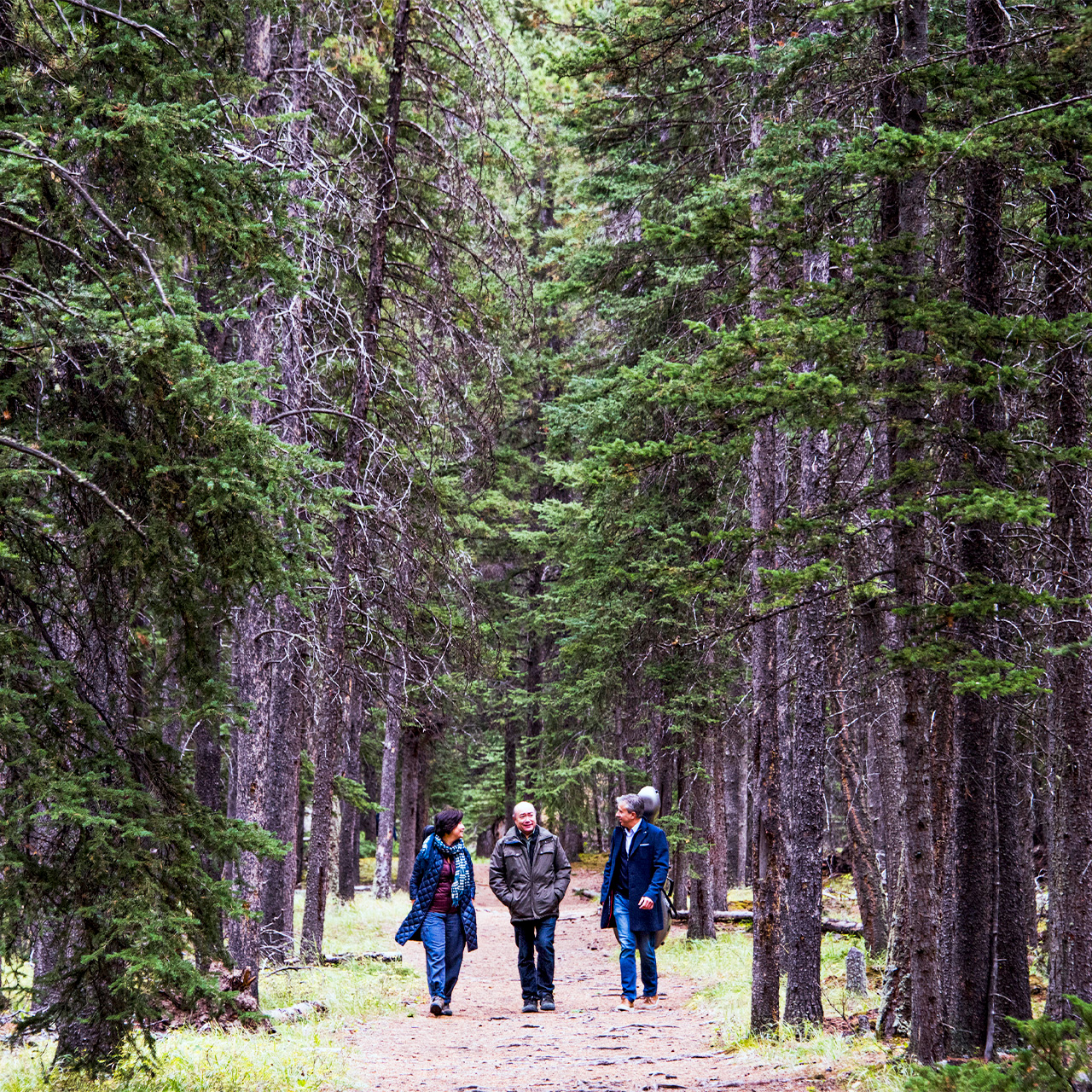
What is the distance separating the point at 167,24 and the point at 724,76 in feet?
25.1

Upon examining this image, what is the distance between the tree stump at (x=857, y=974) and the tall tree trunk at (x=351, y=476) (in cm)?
665

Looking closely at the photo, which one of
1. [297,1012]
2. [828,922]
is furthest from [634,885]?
[828,922]

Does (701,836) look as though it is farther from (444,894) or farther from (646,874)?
(444,894)

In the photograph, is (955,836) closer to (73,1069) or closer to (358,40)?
(73,1069)

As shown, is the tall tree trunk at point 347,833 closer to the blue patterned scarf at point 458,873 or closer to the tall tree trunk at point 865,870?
the blue patterned scarf at point 458,873

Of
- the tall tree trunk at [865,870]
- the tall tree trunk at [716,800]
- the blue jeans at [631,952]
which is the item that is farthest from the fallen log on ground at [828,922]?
the blue jeans at [631,952]

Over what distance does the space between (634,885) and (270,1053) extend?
4.31m

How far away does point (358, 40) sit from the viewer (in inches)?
476

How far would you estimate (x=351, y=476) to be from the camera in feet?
41.2

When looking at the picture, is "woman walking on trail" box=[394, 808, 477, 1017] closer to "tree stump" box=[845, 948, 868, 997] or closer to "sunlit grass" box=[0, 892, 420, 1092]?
"sunlit grass" box=[0, 892, 420, 1092]

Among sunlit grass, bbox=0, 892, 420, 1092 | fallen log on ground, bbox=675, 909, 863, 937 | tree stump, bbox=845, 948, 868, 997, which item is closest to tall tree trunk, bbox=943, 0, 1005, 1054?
tree stump, bbox=845, 948, 868, 997

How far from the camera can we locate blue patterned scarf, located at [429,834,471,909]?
33.0ft

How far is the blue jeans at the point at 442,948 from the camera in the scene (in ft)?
32.7

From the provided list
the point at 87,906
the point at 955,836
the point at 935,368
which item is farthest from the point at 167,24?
the point at 955,836
